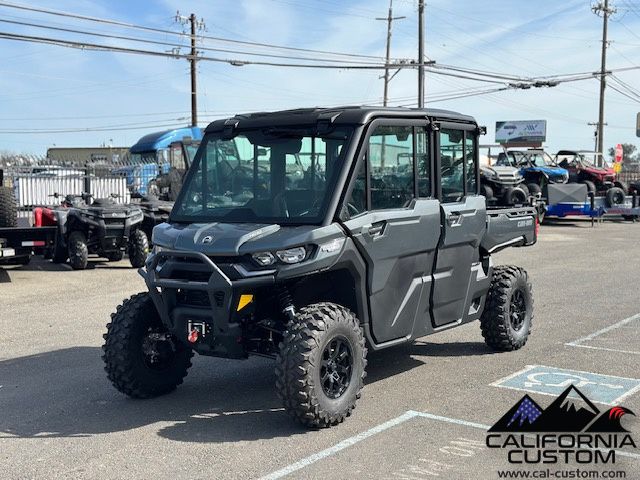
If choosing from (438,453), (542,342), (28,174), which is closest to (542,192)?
(28,174)

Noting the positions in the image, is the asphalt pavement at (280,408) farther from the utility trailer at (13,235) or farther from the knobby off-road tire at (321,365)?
the utility trailer at (13,235)

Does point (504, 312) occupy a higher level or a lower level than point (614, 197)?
lower

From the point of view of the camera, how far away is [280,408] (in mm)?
6332

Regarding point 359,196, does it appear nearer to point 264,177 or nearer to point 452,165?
point 264,177

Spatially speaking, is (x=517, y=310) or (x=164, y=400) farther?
(x=517, y=310)

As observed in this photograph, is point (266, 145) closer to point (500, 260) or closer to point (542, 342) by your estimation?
point (542, 342)

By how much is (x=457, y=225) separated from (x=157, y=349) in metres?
2.78

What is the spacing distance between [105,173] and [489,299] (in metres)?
16.5

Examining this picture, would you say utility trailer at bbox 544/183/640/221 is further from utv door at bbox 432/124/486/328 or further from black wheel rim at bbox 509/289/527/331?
utv door at bbox 432/124/486/328

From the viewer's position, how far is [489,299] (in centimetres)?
804

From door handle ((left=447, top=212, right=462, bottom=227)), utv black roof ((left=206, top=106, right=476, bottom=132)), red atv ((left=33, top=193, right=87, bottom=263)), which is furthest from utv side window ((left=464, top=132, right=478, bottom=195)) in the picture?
red atv ((left=33, top=193, right=87, bottom=263))

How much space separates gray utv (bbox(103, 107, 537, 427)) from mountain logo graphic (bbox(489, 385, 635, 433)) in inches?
42.9

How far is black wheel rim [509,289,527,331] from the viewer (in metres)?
8.30

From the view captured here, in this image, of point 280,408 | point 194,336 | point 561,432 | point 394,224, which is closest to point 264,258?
point 194,336
